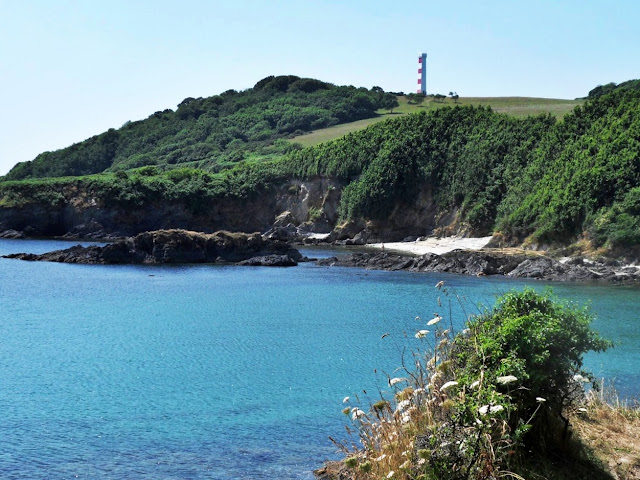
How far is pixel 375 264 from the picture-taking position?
196 feet

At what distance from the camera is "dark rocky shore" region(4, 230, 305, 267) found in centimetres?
6384

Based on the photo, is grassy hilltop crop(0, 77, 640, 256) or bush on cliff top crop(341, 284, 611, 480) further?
grassy hilltop crop(0, 77, 640, 256)

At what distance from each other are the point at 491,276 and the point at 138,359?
107 ft

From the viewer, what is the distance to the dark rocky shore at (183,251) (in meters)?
63.8

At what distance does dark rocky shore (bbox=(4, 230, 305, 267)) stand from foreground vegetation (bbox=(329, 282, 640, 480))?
51467 mm

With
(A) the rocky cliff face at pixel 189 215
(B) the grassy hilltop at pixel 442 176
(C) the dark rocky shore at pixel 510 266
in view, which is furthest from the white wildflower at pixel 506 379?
(A) the rocky cliff face at pixel 189 215

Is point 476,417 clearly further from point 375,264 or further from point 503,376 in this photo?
point 375,264

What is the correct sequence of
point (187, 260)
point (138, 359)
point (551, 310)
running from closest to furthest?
1. point (551, 310)
2. point (138, 359)
3. point (187, 260)

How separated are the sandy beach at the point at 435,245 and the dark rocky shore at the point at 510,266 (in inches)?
408

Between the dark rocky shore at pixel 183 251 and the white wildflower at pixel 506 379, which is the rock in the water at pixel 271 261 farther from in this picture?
the white wildflower at pixel 506 379

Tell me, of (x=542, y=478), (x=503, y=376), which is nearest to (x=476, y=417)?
(x=503, y=376)

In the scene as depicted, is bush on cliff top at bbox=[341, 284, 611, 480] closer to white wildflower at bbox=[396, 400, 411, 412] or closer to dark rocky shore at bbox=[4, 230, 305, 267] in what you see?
white wildflower at bbox=[396, 400, 411, 412]

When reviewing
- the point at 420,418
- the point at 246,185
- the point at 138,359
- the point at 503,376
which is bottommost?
the point at 138,359

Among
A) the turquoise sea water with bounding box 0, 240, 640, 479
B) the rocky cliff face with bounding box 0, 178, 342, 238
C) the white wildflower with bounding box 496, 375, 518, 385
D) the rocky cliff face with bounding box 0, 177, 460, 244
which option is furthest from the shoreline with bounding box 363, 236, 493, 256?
the white wildflower with bounding box 496, 375, 518, 385
